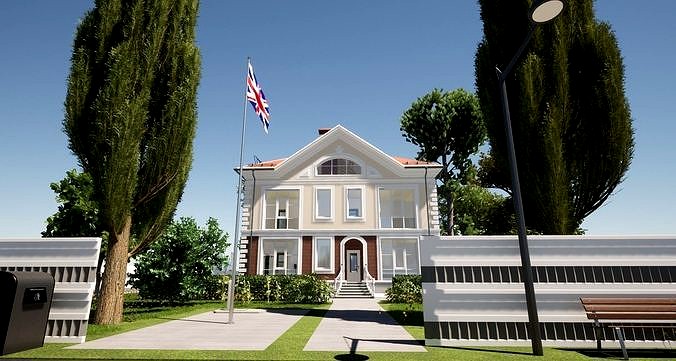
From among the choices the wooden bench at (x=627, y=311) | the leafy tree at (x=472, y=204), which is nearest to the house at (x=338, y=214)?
the leafy tree at (x=472, y=204)

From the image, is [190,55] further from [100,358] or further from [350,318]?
[350,318]

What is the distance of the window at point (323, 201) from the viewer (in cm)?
2527

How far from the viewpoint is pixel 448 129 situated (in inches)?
1128

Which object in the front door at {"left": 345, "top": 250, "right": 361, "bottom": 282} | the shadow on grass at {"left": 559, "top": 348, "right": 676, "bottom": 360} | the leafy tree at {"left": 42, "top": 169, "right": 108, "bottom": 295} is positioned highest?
the leafy tree at {"left": 42, "top": 169, "right": 108, "bottom": 295}

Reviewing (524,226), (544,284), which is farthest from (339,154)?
(524,226)

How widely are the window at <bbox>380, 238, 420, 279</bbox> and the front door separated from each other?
66.3 inches

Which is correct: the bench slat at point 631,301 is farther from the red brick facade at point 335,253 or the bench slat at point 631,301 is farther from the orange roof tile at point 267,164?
the orange roof tile at point 267,164

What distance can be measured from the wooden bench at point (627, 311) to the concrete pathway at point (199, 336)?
6.06 m

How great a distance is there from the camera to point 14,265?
7.12 meters

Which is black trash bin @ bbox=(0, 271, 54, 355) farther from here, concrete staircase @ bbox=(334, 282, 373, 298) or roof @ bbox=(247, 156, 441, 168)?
roof @ bbox=(247, 156, 441, 168)

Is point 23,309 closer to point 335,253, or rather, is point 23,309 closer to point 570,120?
point 570,120

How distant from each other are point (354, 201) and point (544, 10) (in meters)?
20.5

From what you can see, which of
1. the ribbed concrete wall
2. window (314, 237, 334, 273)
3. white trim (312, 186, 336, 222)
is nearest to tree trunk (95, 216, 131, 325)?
the ribbed concrete wall

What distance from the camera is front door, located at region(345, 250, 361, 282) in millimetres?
24330
